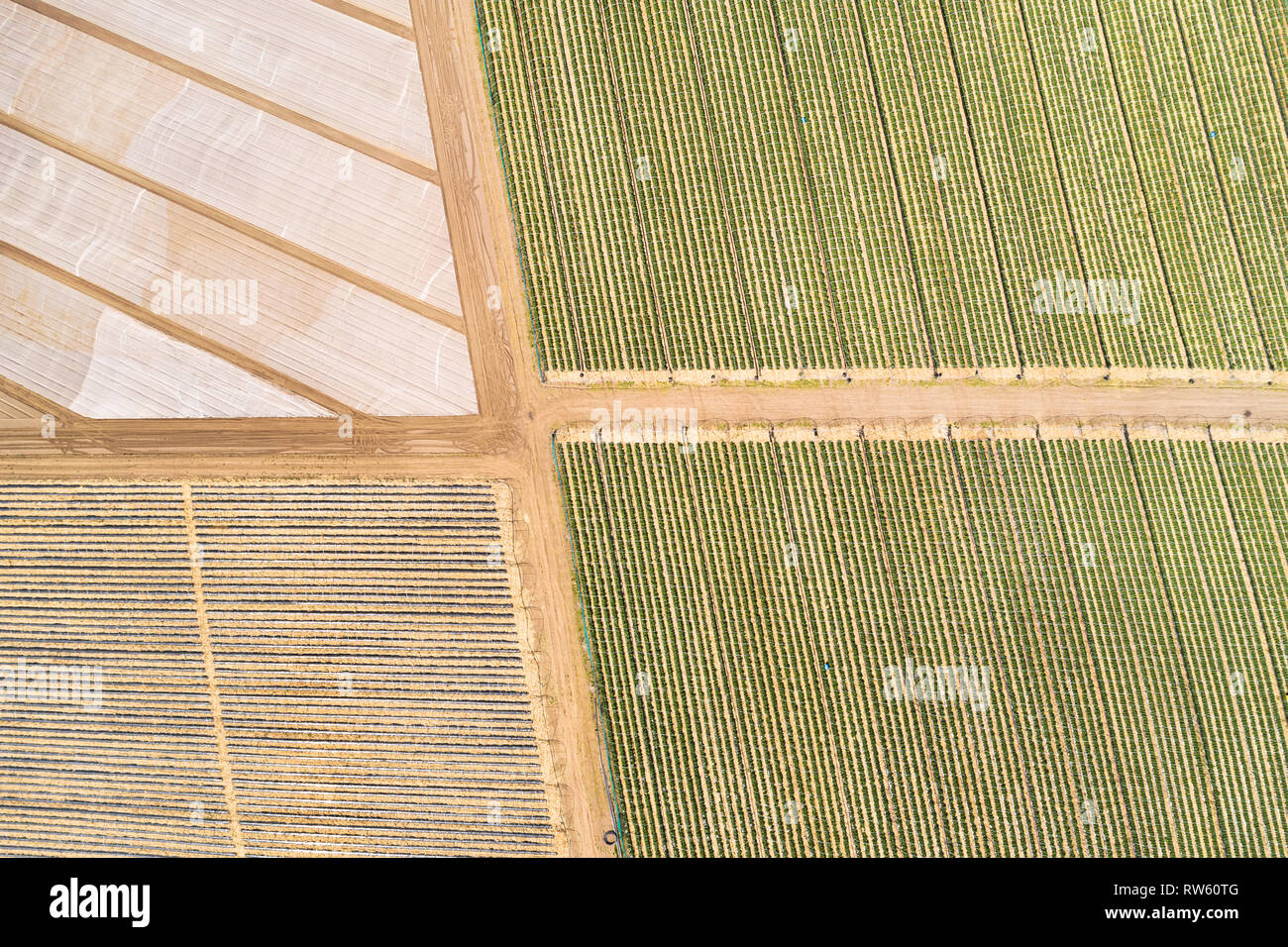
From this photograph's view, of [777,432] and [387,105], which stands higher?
[387,105]

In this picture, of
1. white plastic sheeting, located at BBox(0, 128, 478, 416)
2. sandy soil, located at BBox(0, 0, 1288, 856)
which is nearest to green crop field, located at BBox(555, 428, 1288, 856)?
sandy soil, located at BBox(0, 0, 1288, 856)

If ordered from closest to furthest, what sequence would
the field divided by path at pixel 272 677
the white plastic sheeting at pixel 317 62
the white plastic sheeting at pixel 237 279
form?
the field divided by path at pixel 272 677 < the white plastic sheeting at pixel 237 279 < the white plastic sheeting at pixel 317 62

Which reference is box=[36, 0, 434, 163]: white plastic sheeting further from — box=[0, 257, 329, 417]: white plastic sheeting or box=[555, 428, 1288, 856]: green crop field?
box=[555, 428, 1288, 856]: green crop field

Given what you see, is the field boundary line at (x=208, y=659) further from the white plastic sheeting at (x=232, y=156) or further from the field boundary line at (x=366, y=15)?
the field boundary line at (x=366, y=15)

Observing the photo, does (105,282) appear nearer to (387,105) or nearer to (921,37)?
(387,105)

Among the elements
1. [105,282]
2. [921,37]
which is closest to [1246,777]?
[921,37]

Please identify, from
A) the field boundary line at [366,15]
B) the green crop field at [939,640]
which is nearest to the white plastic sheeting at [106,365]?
the green crop field at [939,640]

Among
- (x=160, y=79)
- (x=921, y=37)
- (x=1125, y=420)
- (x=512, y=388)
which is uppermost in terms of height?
(x=160, y=79)
